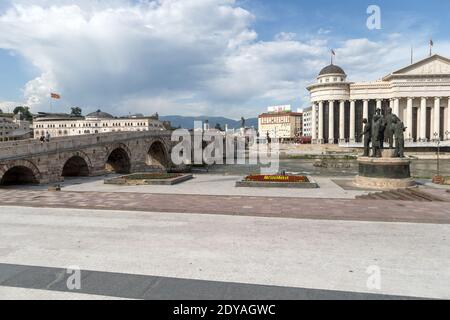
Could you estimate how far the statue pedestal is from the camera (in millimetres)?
20997

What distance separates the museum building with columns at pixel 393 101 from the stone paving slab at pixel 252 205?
2853 inches

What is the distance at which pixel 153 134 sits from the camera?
143ft

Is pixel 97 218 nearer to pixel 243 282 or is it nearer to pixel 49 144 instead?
pixel 243 282

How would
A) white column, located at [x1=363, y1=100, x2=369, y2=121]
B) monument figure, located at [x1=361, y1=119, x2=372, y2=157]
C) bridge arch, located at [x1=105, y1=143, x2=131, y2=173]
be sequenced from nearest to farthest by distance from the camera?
monument figure, located at [x1=361, y1=119, x2=372, y2=157], bridge arch, located at [x1=105, y1=143, x2=131, y2=173], white column, located at [x1=363, y1=100, x2=369, y2=121]

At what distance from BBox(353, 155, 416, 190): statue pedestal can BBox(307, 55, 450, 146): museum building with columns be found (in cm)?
6356

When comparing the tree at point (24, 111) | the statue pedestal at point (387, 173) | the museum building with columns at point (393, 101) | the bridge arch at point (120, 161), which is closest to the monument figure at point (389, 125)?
the statue pedestal at point (387, 173)

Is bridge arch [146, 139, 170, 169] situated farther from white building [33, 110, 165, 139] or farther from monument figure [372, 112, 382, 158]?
white building [33, 110, 165, 139]

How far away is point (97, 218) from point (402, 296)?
9.84 m

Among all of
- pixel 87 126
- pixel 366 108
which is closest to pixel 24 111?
pixel 87 126

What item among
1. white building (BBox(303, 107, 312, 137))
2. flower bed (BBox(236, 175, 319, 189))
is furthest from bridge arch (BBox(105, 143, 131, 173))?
white building (BBox(303, 107, 312, 137))

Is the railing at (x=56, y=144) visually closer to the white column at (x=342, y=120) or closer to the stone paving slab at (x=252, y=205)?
the stone paving slab at (x=252, y=205)

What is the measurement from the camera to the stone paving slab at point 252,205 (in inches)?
474

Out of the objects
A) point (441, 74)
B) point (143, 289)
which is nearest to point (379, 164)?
point (143, 289)

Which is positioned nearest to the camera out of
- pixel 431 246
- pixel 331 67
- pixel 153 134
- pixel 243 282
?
pixel 243 282
